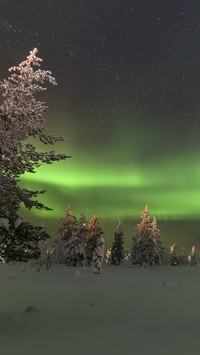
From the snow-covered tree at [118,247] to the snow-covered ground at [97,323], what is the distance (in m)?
50.6

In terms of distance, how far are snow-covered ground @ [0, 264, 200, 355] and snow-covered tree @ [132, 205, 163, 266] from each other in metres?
47.3

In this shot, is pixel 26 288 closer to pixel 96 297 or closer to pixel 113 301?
pixel 96 297

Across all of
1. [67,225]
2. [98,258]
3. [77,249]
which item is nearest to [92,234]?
[67,225]

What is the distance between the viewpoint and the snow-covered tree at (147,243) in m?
70.1

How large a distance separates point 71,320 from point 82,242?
42397 mm

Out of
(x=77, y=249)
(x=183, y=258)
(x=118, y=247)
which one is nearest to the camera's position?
(x=77, y=249)

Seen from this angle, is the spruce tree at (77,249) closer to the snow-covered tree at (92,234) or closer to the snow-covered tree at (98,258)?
the snow-covered tree at (92,234)

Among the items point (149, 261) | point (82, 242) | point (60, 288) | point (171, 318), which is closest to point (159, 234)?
point (149, 261)

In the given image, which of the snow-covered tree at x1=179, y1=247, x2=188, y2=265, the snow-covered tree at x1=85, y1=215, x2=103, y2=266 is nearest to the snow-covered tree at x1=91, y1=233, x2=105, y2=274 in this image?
the snow-covered tree at x1=85, y1=215, x2=103, y2=266

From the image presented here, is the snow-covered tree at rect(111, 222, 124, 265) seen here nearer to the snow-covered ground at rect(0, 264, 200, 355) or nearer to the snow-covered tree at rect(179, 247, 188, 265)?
the snow-covered tree at rect(179, 247, 188, 265)

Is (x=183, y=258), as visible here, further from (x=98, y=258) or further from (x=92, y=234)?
(x=98, y=258)

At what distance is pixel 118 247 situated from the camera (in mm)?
73938

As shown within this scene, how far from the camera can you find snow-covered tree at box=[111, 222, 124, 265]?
73.2m

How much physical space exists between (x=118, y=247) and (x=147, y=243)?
5911mm
